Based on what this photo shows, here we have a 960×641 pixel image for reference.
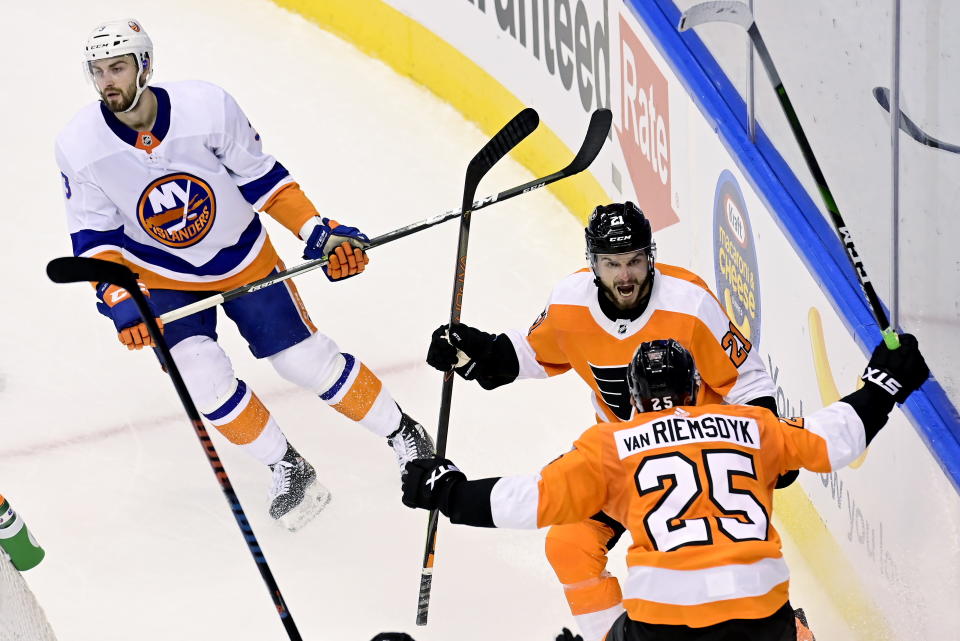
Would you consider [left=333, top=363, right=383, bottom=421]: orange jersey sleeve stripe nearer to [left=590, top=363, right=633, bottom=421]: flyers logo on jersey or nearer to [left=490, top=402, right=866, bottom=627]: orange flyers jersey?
[left=590, top=363, right=633, bottom=421]: flyers logo on jersey

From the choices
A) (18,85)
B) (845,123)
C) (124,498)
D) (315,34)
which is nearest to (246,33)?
(315,34)

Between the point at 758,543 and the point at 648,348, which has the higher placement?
the point at 648,348

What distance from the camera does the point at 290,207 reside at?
355 cm

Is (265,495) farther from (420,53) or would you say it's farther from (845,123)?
(420,53)

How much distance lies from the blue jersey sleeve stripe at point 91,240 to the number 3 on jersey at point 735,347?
165 centimetres

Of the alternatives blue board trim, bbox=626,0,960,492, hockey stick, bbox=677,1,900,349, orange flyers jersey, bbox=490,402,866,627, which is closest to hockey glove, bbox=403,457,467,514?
orange flyers jersey, bbox=490,402,866,627

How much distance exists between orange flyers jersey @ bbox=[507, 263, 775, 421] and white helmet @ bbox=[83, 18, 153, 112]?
130 cm

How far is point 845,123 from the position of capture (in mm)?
2893

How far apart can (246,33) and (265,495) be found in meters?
3.29

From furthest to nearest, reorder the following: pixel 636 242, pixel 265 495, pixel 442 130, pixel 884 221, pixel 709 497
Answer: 1. pixel 442 130
2. pixel 265 495
3. pixel 884 221
4. pixel 636 242
5. pixel 709 497

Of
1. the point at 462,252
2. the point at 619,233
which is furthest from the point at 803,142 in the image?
the point at 462,252

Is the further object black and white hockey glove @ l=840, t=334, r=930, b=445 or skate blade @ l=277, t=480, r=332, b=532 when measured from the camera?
skate blade @ l=277, t=480, r=332, b=532

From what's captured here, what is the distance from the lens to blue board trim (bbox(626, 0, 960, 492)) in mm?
2604

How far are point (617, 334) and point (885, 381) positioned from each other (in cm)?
58
